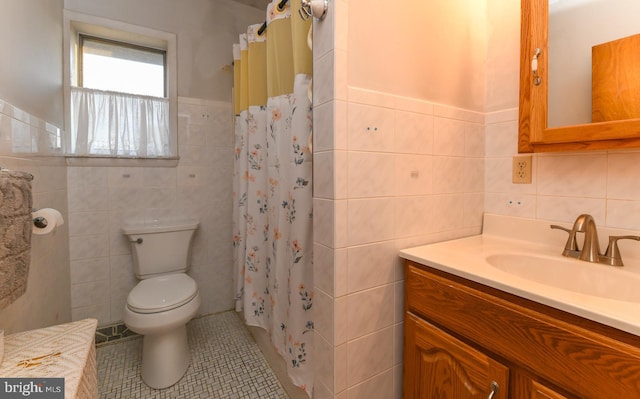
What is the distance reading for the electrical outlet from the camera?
1130 mm

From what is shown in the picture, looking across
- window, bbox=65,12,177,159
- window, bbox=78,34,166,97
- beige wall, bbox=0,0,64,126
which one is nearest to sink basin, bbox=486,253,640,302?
beige wall, bbox=0,0,64,126

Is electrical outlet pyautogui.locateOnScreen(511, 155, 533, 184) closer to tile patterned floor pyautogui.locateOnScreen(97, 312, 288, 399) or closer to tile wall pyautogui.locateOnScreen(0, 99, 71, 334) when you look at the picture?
tile patterned floor pyautogui.locateOnScreen(97, 312, 288, 399)

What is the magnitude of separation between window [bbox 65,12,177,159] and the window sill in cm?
3

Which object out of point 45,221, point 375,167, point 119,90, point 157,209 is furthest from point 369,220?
point 119,90

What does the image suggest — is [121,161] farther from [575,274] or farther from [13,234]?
[575,274]

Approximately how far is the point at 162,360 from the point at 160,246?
0.68 meters

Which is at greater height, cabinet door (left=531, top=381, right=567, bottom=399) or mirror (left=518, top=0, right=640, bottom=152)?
mirror (left=518, top=0, right=640, bottom=152)

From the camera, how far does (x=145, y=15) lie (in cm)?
186

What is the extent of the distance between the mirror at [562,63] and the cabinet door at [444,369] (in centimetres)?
74

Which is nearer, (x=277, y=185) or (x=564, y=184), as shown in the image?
(x=564, y=184)

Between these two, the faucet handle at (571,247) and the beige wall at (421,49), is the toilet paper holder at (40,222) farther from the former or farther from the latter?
the faucet handle at (571,247)

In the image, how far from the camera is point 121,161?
6.01 feet

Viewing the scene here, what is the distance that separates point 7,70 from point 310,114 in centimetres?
115

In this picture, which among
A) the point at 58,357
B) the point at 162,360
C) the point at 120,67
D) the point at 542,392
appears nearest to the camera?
the point at 542,392
